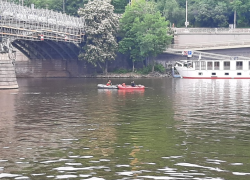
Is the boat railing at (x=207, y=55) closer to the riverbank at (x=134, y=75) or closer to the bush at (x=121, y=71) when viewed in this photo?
the riverbank at (x=134, y=75)

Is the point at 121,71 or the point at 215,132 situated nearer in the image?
the point at 215,132

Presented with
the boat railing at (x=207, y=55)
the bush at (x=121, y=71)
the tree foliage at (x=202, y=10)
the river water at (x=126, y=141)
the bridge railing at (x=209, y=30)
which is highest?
the tree foliage at (x=202, y=10)

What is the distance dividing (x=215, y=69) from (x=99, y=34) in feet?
93.9

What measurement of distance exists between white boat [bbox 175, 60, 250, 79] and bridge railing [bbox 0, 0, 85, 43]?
86.8ft

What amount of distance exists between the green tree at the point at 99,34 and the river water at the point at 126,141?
7051 cm

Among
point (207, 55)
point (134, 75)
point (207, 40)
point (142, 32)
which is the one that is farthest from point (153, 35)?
point (207, 40)

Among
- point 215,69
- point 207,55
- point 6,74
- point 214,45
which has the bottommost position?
point 6,74

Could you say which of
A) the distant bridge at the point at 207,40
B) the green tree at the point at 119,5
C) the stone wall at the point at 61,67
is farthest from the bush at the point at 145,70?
the green tree at the point at 119,5

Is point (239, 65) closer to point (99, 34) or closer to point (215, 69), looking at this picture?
point (215, 69)

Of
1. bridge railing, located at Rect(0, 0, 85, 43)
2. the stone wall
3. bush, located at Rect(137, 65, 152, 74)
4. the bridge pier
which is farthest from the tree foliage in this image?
the bridge pier

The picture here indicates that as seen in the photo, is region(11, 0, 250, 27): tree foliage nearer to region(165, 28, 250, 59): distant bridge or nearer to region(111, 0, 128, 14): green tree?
region(111, 0, 128, 14): green tree

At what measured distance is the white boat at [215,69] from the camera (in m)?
123

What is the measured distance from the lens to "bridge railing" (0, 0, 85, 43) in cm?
10681

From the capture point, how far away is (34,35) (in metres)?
117
